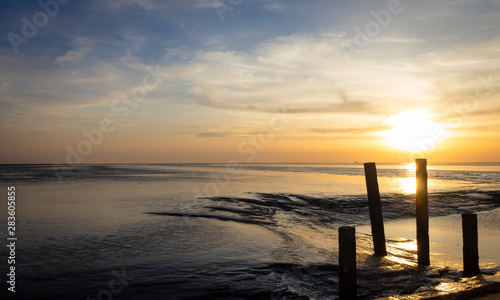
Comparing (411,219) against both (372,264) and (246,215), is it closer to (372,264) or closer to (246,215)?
(246,215)

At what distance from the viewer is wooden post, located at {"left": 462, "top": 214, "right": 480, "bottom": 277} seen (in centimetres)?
774

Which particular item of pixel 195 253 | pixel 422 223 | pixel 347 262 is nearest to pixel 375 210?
pixel 422 223

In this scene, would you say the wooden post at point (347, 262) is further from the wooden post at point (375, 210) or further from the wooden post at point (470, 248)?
A: the wooden post at point (375, 210)

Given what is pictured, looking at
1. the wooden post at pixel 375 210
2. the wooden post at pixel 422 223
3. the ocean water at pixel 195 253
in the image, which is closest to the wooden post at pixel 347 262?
the ocean water at pixel 195 253

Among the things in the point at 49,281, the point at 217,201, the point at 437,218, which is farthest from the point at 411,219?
the point at 49,281

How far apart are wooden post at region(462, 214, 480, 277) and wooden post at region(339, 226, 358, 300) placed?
3536 millimetres

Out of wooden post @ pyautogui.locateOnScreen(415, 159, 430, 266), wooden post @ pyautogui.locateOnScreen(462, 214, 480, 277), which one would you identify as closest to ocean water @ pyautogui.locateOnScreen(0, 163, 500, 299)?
wooden post @ pyautogui.locateOnScreen(415, 159, 430, 266)

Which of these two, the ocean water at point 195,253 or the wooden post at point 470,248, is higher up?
the wooden post at point 470,248

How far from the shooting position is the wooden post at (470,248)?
7.74m

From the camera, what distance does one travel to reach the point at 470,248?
7820 millimetres

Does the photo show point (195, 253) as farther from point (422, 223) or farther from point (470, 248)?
point (470, 248)

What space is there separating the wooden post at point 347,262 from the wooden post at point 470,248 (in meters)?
3.54

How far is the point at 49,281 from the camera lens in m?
7.88

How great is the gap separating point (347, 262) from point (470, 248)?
3.84 metres
